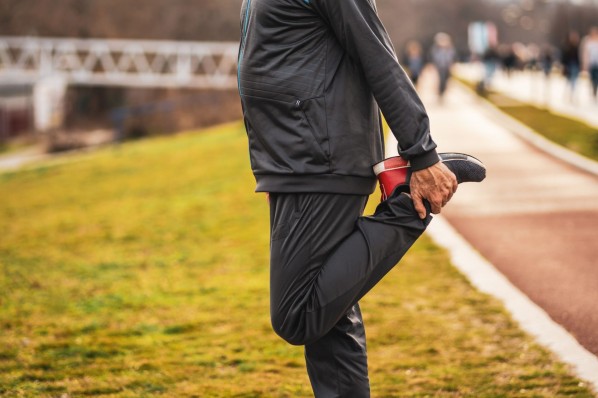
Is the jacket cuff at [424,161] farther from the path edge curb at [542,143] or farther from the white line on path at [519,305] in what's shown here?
the path edge curb at [542,143]

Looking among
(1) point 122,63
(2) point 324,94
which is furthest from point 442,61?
(1) point 122,63

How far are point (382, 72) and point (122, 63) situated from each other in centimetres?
5765

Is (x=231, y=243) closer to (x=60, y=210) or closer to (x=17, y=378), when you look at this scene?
(x=17, y=378)

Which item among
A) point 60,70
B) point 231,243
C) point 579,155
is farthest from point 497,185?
point 60,70

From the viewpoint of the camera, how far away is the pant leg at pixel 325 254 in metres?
2.75

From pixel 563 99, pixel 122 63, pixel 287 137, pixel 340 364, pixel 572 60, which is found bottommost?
pixel 340 364

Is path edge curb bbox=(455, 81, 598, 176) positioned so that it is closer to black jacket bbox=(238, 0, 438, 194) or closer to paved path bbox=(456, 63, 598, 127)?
paved path bbox=(456, 63, 598, 127)

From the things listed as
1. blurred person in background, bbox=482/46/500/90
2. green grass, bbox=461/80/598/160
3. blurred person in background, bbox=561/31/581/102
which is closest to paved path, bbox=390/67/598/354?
green grass, bbox=461/80/598/160

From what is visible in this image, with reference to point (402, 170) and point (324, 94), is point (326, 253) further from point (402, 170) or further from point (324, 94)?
point (324, 94)

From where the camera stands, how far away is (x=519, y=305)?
5.08 m

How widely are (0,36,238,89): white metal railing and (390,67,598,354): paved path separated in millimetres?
35211

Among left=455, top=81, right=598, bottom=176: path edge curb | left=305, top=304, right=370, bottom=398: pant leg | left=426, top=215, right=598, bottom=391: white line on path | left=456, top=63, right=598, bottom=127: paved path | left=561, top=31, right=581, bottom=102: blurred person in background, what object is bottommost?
left=426, top=215, right=598, bottom=391: white line on path

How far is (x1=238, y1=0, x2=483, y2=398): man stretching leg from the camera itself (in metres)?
2.67

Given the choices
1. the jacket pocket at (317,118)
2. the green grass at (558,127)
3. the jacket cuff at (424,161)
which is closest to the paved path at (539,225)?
the green grass at (558,127)
